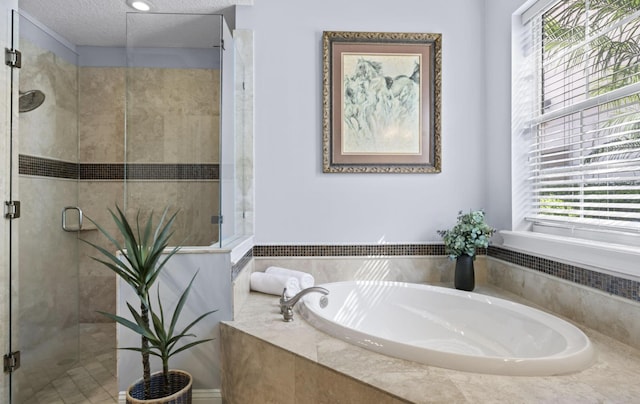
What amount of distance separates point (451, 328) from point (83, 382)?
226 centimetres

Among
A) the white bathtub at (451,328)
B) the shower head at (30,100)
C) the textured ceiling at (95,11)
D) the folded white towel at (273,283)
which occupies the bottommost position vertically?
the white bathtub at (451,328)

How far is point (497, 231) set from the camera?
2357 mm

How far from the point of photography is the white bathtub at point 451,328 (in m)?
1.20

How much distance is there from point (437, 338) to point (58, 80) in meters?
2.96

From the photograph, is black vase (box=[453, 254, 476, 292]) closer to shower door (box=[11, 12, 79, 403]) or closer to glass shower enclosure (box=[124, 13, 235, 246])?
glass shower enclosure (box=[124, 13, 235, 246])

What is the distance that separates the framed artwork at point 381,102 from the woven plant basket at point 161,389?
1.45 metres

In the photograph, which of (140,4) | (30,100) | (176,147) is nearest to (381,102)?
(176,147)

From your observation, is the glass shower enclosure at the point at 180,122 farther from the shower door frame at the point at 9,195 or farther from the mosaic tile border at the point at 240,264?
the shower door frame at the point at 9,195

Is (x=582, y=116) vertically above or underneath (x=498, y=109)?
underneath

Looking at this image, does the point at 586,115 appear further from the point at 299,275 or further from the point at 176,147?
the point at 176,147

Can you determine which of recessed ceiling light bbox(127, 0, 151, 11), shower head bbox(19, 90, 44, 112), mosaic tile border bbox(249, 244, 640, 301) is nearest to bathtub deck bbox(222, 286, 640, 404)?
mosaic tile border bbox(249, 244, 640, 301)

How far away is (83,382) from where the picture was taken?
7.32 feet

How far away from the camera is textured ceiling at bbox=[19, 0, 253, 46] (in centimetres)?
226

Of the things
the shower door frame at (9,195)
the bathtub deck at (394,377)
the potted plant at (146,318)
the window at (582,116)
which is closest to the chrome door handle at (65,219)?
the shower door frame at (9,195)
